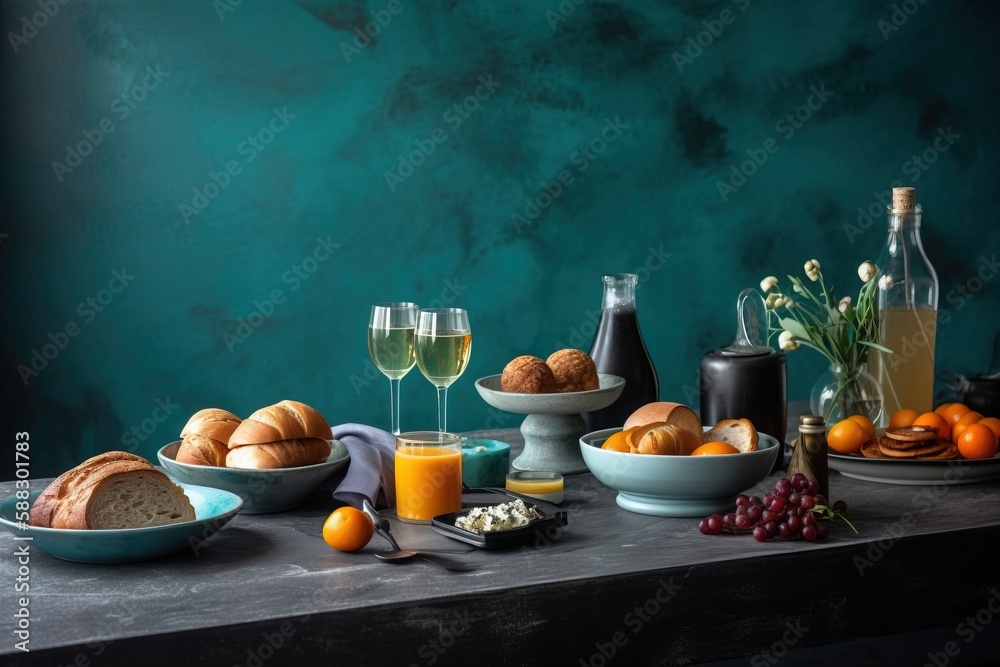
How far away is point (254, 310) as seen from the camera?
3115 millimetres

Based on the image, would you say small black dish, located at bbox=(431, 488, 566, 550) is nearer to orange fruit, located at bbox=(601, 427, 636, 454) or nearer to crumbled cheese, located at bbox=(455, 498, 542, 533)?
crumbled cheese, located at bbox=(455, 498, 542, 533)

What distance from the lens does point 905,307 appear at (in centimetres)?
162

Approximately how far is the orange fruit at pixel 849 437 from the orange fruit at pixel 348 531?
757mm

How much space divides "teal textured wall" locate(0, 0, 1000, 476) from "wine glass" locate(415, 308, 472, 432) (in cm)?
187

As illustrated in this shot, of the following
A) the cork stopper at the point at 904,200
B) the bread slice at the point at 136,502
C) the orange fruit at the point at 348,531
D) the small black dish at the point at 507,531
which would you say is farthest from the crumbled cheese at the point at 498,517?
the cork stopper at the point at 904,200

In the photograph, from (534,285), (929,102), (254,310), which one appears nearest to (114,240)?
(254,310)

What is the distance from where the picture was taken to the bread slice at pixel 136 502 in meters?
1.05

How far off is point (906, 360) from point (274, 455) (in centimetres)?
106

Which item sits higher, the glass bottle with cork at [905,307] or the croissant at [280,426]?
the glass bottle with cork at [905,307]

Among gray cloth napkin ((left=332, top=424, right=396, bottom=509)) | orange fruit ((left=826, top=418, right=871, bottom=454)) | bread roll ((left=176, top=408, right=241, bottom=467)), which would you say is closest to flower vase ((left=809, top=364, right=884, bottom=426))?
orange fruit ((left=826, top=418, right=871, bottom=454))

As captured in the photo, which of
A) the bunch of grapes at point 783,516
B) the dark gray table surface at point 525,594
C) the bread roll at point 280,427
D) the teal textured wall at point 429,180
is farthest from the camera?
the teal textured wall at point 429,180

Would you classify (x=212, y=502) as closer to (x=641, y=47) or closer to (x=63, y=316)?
(x=63, y=316)

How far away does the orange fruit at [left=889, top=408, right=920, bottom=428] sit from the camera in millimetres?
1534

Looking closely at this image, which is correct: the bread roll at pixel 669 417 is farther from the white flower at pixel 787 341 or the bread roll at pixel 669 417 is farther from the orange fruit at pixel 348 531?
the orange fruit at pixel 348 531
